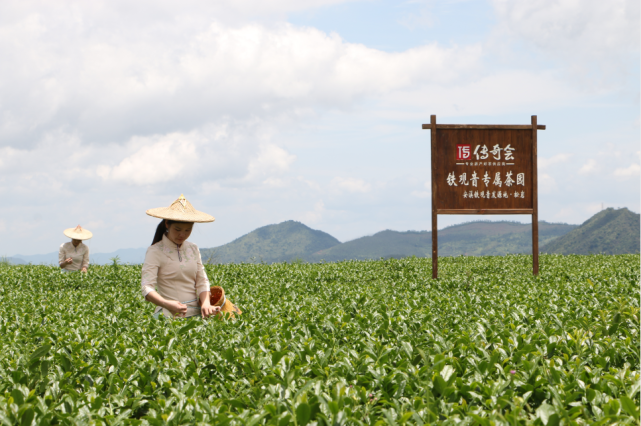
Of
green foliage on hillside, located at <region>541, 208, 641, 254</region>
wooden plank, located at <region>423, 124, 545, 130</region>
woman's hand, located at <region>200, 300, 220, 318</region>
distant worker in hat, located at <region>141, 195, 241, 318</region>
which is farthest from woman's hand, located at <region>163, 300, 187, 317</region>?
green foliage on hillside, located at <region>541, 208, 641, 254</region>

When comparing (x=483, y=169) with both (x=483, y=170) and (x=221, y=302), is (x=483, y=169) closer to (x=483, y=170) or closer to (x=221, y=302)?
(x=483, y=170)

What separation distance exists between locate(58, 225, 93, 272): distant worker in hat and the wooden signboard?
27.3 feet

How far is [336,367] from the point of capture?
3275 millimetres

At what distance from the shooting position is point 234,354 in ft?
11.8

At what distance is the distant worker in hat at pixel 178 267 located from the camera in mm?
5375

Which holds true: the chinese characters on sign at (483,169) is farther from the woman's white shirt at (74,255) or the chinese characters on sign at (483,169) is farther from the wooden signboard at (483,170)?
the woman's white shirt at (74,255)

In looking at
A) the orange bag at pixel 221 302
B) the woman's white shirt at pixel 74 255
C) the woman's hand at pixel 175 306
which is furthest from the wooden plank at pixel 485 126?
the woman's white shirt at pixel 74 255

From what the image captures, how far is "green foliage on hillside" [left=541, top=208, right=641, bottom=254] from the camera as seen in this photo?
6762cm

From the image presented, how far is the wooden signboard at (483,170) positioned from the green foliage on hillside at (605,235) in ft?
203

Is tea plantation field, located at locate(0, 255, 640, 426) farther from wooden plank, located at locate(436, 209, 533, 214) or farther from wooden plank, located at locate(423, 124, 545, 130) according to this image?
wooden plank, located at locate(423, 124, 545, 130)

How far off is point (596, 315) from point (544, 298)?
47.8 inches

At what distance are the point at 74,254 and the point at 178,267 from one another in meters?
8.07

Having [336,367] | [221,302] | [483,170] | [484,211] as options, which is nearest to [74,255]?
[221,302]

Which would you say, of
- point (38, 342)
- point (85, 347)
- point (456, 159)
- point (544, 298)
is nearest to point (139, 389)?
point (85, 347)
